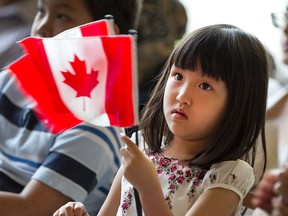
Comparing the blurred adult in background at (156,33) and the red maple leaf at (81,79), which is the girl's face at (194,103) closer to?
the red maple leaf at (81,79)

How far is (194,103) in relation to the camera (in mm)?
1105

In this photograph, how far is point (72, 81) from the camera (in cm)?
119

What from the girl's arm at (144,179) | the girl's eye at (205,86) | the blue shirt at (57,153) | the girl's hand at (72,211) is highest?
the girl's eye at (205,86)

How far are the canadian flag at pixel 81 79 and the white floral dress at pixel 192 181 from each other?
125mm

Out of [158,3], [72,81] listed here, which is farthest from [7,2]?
[72,81]

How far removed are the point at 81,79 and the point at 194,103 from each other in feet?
0.68

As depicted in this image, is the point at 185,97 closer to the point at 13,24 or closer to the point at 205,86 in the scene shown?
the point at 205,86

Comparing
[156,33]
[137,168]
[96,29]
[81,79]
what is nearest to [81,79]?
[81,79]

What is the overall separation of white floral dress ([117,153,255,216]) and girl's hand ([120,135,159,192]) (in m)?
0.10

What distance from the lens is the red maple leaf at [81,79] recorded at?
1.16 meters

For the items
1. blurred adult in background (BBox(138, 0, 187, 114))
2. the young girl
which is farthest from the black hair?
blurred adult in background (BBox(138, 0, 187, 114))

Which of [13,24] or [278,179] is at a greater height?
[278,179]

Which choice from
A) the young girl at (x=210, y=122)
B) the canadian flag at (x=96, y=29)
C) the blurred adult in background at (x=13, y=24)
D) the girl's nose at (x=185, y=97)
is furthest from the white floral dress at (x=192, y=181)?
the blurred adult in background at (x=13, y=24)

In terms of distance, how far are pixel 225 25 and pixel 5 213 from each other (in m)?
0.62
